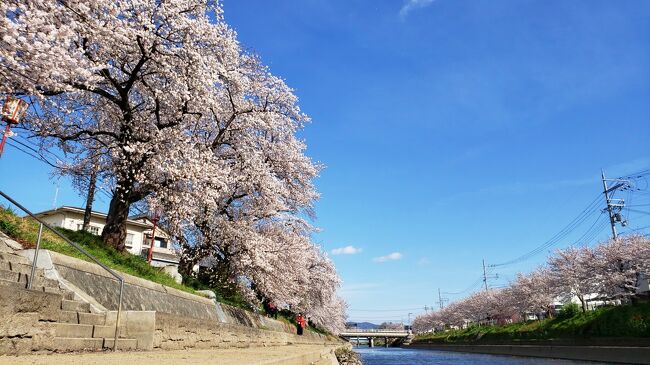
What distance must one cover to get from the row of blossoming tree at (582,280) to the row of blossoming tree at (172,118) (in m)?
31.2

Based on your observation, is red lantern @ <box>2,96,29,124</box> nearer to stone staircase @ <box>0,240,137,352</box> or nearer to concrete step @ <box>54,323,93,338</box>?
stone staircase @ <box>0,240,137,352</box>

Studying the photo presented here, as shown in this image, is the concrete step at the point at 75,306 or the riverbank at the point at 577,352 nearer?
the concrete step at the point at 75,306

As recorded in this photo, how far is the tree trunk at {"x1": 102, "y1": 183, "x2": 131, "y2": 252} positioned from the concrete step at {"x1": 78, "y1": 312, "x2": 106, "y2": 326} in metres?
7.09

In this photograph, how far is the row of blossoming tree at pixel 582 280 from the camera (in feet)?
123

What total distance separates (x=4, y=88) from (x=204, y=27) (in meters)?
5.85

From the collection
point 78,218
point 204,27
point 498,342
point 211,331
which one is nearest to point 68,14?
point 204,27

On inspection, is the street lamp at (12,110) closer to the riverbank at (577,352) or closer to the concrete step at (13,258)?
the concrete step at (13,258)

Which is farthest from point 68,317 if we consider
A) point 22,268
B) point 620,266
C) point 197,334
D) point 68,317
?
point 620,266

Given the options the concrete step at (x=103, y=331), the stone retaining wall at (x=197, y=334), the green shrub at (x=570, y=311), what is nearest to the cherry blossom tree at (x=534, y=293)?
the green shrub at (x=570, y=311)

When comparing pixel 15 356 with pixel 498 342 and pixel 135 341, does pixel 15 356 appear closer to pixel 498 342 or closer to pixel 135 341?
pixel 135 341

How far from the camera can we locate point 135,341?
8.19 m

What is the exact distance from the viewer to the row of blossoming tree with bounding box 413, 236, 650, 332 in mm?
37594

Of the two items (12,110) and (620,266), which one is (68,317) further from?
(620,266)

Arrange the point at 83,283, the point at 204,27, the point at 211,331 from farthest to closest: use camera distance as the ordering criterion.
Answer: the point at 204,27
the point at 211,331
the point at 83,283
